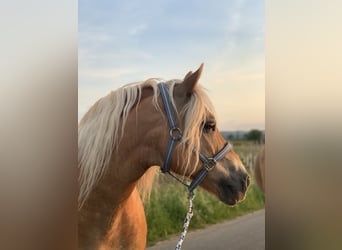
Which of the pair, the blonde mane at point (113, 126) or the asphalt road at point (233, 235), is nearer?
the blonde mane at point (113, 126)

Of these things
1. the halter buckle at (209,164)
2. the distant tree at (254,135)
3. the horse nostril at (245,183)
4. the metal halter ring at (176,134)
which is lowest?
the horse nostril at (245,183)

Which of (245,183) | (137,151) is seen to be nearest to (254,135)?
(245,183)

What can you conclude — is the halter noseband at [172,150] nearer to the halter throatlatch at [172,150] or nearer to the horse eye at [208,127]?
the halter throatlatch at [172,150]

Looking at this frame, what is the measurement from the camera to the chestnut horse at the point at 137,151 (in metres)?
1.95

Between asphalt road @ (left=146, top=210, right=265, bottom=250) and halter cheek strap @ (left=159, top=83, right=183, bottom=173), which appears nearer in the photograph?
halter cheek strap @ (left=159, top=83, right=183, bottom=173)

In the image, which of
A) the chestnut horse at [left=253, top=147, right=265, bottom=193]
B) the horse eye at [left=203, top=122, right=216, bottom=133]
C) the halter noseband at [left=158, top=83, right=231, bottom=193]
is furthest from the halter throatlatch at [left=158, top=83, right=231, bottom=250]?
the chestnut horse at [left=253, top=147, right=265, bottom=193]

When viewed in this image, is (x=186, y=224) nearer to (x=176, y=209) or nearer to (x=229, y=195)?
(x=176, y=209)

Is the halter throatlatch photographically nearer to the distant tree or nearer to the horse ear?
the horse ear

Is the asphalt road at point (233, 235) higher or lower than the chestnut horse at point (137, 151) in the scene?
lower

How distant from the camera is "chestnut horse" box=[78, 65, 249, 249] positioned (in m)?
1.95

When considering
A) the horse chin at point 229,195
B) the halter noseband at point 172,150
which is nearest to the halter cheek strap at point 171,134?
the halter noseband at point 172,150

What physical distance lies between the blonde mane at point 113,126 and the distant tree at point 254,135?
26cm

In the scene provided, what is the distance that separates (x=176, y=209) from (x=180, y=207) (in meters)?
0.02

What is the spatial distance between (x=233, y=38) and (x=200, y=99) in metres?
0.38
